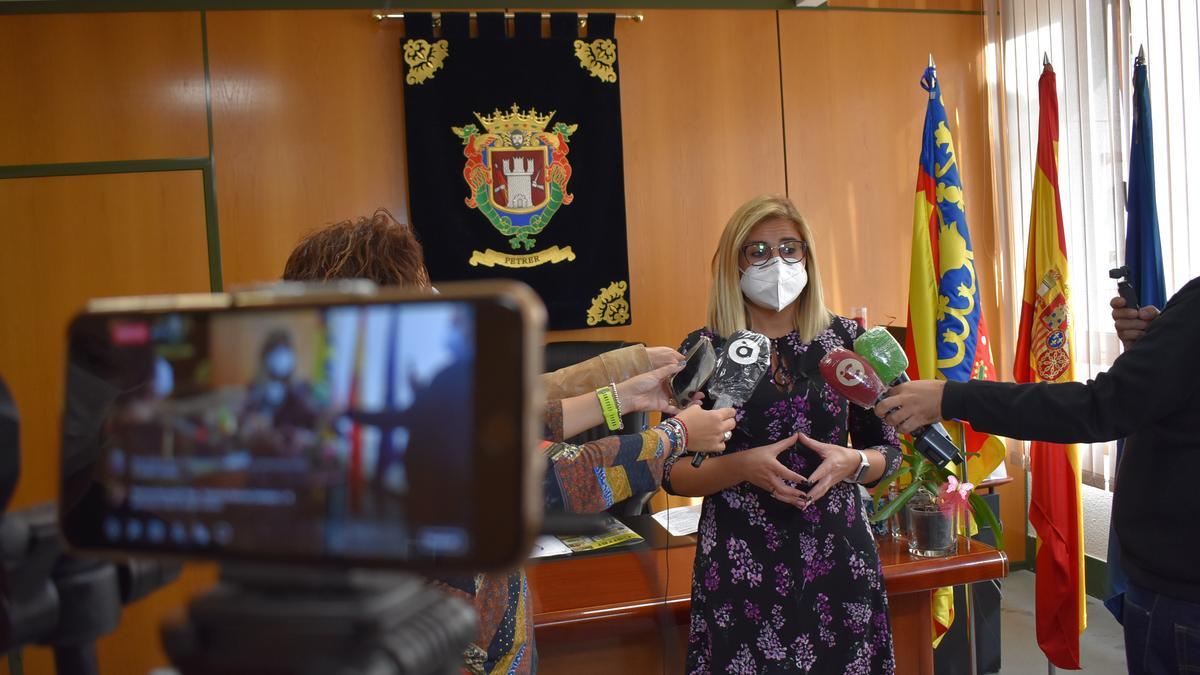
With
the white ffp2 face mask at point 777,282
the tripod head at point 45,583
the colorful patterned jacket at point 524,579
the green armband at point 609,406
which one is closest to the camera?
the tripod head at point 45,583

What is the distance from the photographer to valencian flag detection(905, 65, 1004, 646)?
3264 millimetres

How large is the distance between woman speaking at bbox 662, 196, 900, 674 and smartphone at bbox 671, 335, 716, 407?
168 millimetres

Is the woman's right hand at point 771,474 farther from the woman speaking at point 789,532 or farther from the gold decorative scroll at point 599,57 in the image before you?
the gold decorative scroll at point 599,57

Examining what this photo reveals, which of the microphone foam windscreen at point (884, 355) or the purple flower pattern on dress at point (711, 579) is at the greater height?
the microphone foam windscreen at point (884, 355)

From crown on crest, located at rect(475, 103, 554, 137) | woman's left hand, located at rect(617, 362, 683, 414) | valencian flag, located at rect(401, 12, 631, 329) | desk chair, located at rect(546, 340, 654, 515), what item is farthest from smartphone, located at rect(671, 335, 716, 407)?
crown on crest, located at rect(475, 103, 554, 137)

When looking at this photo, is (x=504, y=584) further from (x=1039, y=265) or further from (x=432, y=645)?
(x=1039, y=265)

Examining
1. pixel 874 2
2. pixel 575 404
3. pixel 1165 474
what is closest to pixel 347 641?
pixel 575 404

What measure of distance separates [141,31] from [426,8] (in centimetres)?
121

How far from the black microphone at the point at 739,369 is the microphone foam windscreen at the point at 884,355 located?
0.26 meters

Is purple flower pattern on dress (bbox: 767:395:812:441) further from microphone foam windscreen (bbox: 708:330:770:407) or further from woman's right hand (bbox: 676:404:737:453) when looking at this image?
woman's right hand (bbox: 676:404:737:453)

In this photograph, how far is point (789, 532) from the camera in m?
1.88

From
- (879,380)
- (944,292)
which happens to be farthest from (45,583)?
(944,292)

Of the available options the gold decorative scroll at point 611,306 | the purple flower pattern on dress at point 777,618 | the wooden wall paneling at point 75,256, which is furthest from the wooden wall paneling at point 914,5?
the purple flower pattern on dress at point 777,618

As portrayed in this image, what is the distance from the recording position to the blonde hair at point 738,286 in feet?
6.70
